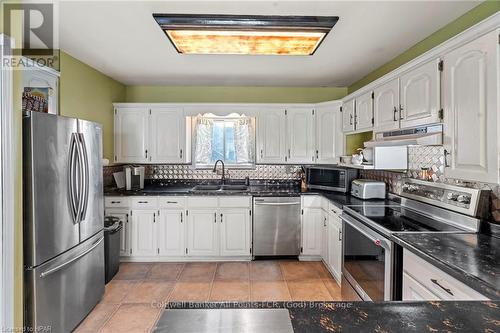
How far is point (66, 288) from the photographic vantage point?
2055 mm

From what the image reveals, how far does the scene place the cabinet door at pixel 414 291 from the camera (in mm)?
1414

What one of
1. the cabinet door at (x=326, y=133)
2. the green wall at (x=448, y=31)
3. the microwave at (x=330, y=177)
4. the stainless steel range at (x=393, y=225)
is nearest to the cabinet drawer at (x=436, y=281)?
the stainless steel range at (x=393, y=225)

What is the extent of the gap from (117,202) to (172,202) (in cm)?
71

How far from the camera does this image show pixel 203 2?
187 cm

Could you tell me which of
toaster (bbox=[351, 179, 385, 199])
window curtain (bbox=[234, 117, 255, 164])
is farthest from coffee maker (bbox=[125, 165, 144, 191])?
toaster (bbox=[351, 179, 385, 199])

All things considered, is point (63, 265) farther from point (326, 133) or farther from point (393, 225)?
point (326, 133)

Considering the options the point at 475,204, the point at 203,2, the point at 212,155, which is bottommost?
the point at 475,204

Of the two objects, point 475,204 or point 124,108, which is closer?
point 475,204

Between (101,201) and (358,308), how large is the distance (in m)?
2.47

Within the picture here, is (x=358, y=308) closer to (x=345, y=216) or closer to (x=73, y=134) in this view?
(x=345, y=216)

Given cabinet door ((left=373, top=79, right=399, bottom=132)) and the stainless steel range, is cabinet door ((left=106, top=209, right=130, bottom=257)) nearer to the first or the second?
the stainless steel range

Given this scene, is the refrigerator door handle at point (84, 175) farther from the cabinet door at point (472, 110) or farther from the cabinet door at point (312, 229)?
the cabinet door at point (472, 110)

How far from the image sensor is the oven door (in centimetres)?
178

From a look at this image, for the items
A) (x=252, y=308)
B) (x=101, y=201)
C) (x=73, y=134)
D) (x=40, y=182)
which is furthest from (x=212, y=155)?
(x=252, y=308)
